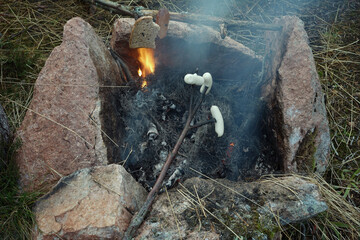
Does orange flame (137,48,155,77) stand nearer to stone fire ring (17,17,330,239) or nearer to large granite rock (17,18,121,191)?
stone fire ring (17,17,330,239)

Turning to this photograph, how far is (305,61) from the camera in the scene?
7.18 feet

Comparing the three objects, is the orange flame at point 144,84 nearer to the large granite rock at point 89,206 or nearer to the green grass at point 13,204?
the large granite rock at point 89,206

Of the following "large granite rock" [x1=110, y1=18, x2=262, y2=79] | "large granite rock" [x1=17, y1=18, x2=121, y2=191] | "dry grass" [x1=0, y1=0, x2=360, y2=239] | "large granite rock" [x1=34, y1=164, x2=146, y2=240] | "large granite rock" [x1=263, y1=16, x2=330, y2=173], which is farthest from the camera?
"dry grass" [x1=0, y1=0, x2=360, y2=239]

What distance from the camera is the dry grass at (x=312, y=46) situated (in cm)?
268

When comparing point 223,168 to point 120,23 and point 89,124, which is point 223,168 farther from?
point 120,23

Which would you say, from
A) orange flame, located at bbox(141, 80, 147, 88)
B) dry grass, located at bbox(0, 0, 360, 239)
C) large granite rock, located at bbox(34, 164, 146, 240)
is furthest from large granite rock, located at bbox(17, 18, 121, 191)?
dry grass, located at bbox(0, 0, 360, 239)

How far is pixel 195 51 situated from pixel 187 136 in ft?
2.86

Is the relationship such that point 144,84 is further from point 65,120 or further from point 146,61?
point 65,120

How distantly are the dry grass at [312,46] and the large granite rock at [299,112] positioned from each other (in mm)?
237

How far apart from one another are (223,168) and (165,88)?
92 cm

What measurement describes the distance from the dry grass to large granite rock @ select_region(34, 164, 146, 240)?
1.45 meters

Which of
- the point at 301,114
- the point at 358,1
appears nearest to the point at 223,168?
the point at 301,114

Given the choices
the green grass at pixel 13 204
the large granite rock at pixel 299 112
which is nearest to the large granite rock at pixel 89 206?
the green grass at pixel 13 204

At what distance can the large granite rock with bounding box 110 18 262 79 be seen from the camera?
2531 mm
